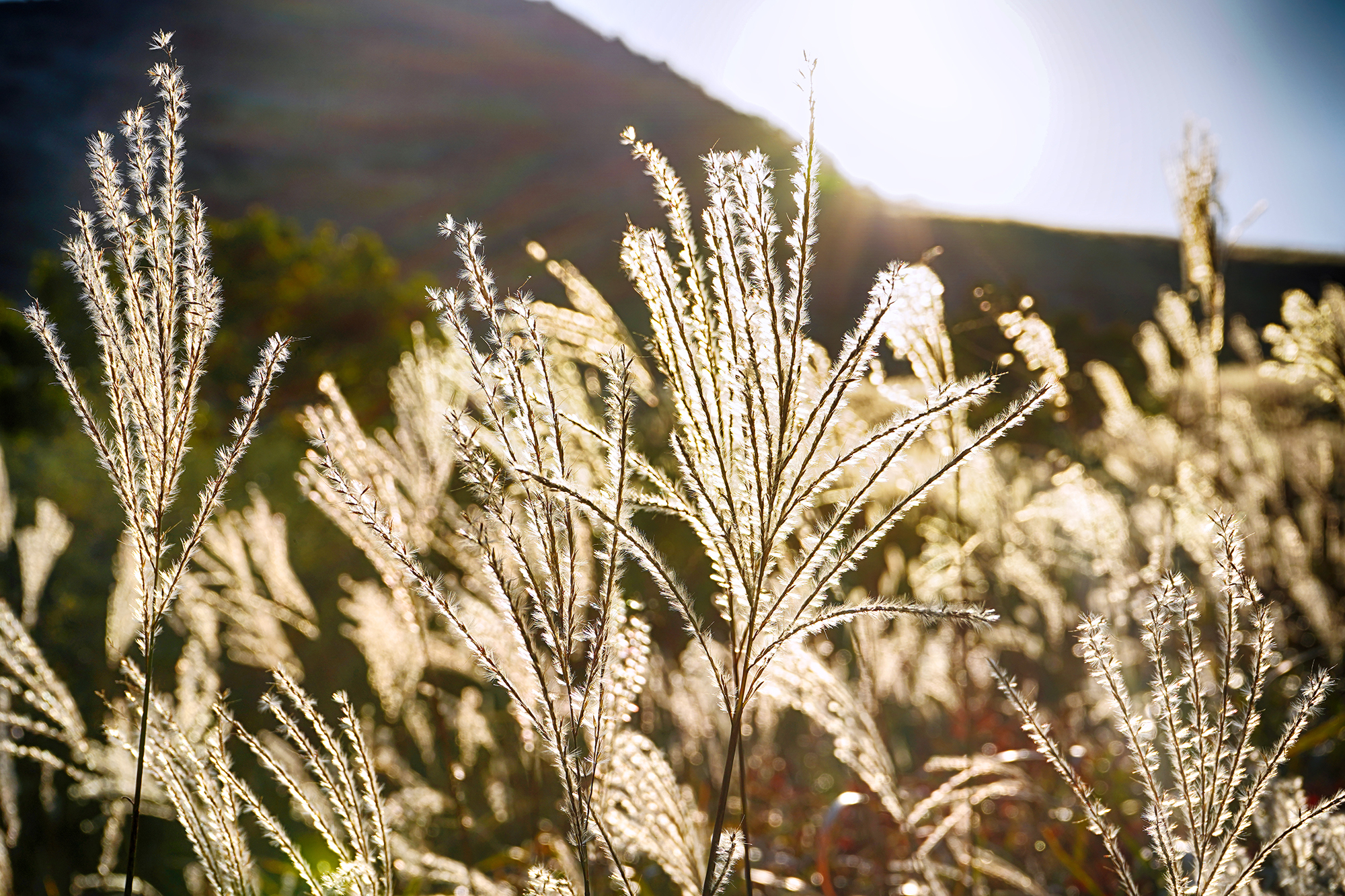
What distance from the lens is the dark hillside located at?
35.7 metres

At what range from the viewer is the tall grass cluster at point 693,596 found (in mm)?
756

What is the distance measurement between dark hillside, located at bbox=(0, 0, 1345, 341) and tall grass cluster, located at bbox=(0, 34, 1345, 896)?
17.1 m

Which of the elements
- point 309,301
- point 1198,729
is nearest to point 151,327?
point 1198,729

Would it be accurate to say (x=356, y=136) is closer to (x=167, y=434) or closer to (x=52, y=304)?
(x=52, y=304)

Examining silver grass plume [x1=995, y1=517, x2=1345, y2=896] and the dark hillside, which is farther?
the dark hillside

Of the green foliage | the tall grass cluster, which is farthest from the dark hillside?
the tall grass cluster

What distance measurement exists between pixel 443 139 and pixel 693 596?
76288mm

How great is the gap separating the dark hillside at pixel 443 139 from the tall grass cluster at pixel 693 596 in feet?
56.1

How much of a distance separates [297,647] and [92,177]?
5.68 metres

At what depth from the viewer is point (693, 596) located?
4.90 ft

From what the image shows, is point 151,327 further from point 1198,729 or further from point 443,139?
point 443,139

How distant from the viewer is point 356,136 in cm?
6250

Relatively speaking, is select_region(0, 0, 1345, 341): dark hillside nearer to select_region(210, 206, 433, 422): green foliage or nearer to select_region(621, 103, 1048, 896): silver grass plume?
select_region(210, 206, 433, 422): green foliage

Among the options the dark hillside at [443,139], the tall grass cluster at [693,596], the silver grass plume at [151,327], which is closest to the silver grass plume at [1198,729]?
the tall grass cluster at [693,596]
